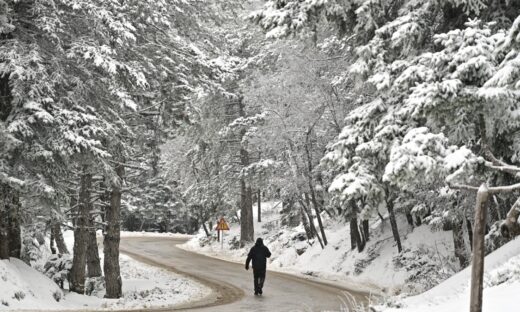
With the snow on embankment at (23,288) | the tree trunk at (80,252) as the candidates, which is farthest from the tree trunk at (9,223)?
the tree trunk at (80,252)

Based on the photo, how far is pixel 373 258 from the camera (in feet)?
65.1

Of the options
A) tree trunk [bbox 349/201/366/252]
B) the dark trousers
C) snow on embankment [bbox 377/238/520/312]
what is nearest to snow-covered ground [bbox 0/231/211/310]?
the dark trousers

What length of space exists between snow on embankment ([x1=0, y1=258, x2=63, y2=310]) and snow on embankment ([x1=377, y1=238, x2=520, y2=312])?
26.3 ft

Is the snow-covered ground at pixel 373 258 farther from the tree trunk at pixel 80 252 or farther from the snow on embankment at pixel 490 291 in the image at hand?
the tree trunk at pixel 80 252

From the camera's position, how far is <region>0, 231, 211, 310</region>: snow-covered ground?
456 inches

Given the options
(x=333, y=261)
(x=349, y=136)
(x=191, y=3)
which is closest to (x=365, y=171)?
(x=349, y=136)

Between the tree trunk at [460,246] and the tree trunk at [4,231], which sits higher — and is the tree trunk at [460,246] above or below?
below

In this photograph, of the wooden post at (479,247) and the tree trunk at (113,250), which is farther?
the tree trunk at (113,250)

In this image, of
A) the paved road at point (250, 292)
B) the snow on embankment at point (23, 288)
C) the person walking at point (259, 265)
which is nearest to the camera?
the snow on embankment at point (23, 288)

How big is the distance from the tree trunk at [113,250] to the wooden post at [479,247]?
12.5 metres

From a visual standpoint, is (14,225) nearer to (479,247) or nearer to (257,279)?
(257,279)

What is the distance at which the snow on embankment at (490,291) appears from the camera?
5.10 metres

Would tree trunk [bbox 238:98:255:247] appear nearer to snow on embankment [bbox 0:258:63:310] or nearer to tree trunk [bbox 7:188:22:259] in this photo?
tree trunk [bbox 7:188:22:259]

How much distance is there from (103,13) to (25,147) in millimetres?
3496
